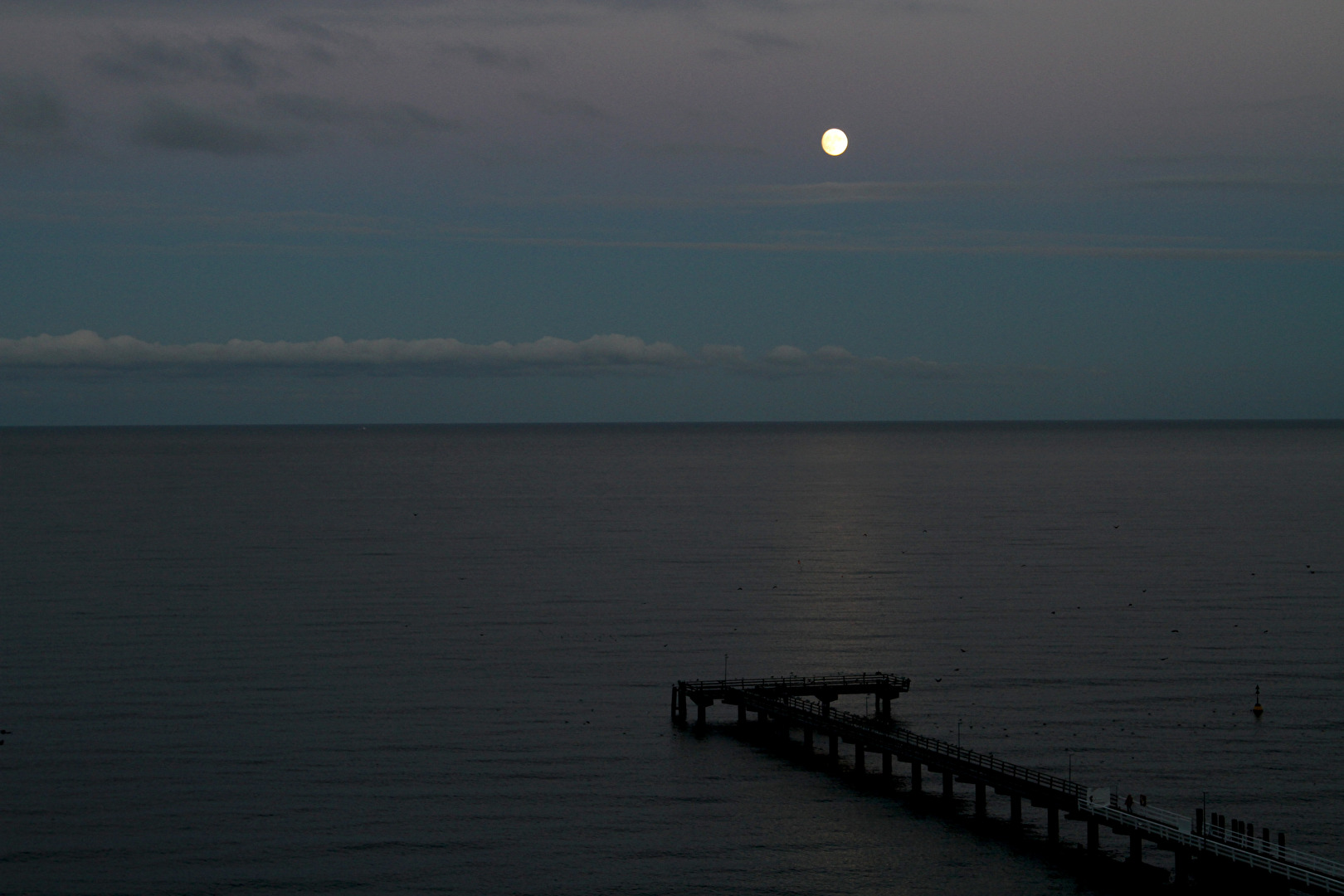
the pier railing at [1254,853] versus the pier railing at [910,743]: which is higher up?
the pier railing at [910,743]

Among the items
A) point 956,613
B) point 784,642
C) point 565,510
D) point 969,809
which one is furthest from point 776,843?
point 565,510

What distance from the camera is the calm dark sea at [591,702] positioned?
47719mm

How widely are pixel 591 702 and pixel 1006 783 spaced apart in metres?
24.3

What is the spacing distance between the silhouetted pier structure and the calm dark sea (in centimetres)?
171

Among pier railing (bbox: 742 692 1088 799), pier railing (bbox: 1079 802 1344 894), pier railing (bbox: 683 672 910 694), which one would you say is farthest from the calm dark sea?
pier railing (bbox: 1079 802 1344 894)

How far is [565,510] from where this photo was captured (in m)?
186

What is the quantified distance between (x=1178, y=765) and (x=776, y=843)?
19339 millimetres

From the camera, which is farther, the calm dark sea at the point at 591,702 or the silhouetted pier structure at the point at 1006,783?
the calm dark sea at the point at 591,702

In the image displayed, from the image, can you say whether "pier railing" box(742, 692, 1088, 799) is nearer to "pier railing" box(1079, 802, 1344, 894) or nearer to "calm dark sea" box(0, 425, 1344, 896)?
"calm dark sea" box(0, 425, 1344, 896)

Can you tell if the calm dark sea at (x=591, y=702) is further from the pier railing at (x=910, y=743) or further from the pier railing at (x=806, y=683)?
the pier railing at (x=910, y=743)

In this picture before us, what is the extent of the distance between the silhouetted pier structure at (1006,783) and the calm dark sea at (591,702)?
1.71 m

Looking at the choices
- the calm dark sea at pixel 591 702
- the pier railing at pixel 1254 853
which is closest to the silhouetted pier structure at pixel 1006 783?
the pier railing at pixel 1254 853

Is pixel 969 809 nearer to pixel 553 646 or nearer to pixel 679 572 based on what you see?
pixel 553 646

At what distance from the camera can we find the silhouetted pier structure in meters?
41.2
